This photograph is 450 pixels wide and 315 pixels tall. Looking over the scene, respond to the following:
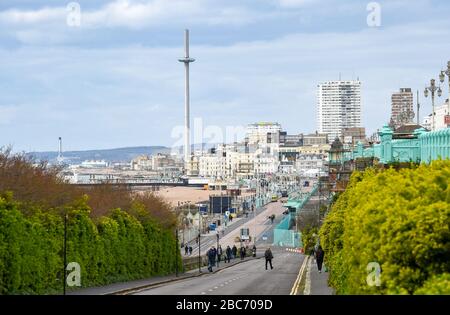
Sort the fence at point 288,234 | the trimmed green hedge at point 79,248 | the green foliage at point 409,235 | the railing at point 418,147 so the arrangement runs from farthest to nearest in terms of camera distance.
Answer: the fence at point 288,234 → the railing at point 418,147 → the trimmed green hedge at point 79,248 → the green foliage at point 409,235

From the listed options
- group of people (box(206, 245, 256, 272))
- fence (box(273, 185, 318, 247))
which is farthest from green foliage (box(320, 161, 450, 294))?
fence (box(273, 185, 318, 247))

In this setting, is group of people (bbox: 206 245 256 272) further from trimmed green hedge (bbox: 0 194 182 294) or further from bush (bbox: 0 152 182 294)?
trimmed green hedge (bbox: 0 194 182 294)

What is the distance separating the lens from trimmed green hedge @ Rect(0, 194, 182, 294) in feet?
112

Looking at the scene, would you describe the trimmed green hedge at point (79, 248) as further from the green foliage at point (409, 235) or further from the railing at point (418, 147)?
the green foliage at point (409, 235)

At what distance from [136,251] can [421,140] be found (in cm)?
1534

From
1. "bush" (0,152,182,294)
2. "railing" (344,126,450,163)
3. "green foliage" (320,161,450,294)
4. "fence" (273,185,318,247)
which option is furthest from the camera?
"fence" (273,185,318,247)

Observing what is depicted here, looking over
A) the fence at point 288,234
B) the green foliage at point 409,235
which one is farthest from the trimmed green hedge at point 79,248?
the fence at point 288,234

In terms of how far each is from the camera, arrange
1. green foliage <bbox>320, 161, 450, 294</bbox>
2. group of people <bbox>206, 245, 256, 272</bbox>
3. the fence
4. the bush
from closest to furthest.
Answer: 1. green foliage <bbox>320, 161, 450, 294</bbox>
2. the bush
3. group of people <bbox>206, 245, 256, 272</bbox>
4. the fence

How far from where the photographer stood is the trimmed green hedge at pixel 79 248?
112 feet

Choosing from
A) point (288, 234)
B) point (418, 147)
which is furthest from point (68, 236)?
point (288, 234)

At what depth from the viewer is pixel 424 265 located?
61.2 ft

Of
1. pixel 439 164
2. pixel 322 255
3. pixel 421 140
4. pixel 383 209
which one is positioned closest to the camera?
pixel 383 209
